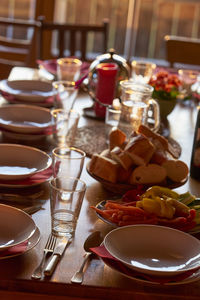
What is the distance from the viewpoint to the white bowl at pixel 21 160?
1.48 meters

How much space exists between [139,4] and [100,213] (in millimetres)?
3596

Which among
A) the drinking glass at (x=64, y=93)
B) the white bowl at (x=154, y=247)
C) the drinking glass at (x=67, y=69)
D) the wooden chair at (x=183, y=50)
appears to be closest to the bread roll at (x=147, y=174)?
the white bowl at (x=154, y=247)

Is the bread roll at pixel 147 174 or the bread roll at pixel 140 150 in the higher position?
the bread roll at pixel 140 150

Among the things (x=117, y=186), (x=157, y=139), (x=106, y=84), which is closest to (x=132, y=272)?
(x=117, y=186)

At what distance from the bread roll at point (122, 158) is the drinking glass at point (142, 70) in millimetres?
1017

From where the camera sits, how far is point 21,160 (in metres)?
1.53

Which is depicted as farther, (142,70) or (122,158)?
(142,70)

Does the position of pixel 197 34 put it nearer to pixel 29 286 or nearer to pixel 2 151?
pixel 2 151

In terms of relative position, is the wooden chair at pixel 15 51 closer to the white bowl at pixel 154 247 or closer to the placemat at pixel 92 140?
the placemat at pixel 92 140

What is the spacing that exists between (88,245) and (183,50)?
2.32m

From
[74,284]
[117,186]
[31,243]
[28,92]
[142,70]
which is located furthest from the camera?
[142,70]

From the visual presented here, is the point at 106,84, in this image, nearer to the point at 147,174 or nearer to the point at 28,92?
the point at 28,92

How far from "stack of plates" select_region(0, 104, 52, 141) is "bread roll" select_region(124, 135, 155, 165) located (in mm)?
451

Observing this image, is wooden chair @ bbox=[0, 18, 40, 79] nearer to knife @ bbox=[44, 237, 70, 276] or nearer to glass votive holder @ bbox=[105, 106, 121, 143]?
glass votive holder @ bbox=[105, 106, 121, 143]
